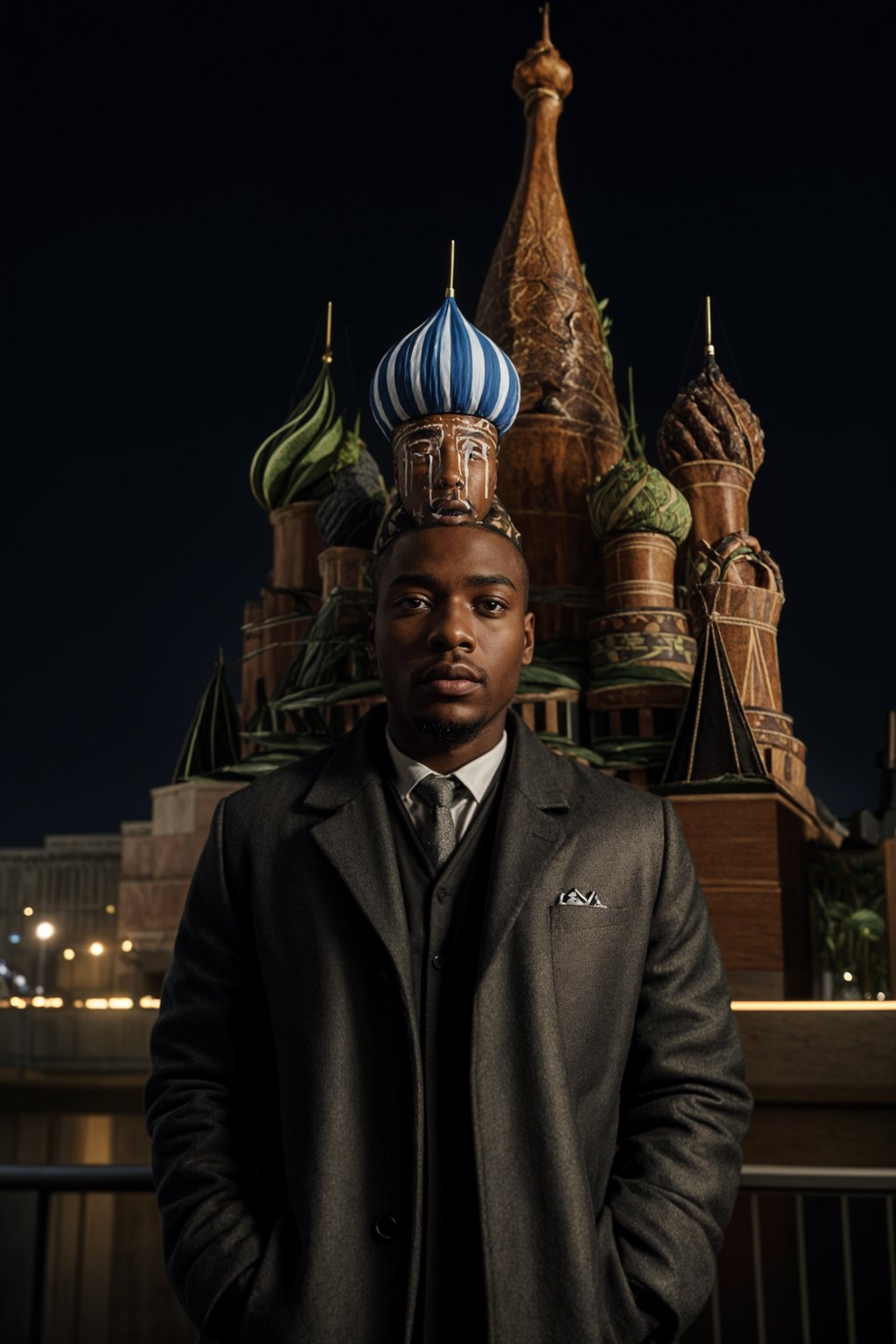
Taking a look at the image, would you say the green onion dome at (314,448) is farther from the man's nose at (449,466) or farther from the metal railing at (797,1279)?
the metal railing at (797,1279)

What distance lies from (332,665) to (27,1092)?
10.9ft

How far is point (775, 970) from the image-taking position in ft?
22.7

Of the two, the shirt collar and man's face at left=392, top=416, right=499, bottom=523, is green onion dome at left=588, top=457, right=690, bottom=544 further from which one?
the shirt collar

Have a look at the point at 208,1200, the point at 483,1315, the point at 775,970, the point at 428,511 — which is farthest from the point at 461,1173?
the point at 775,970

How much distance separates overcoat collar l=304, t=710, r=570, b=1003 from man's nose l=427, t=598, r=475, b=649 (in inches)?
8.0

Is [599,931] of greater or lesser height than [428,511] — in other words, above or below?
below

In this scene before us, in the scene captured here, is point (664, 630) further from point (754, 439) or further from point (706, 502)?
point (754, 439)

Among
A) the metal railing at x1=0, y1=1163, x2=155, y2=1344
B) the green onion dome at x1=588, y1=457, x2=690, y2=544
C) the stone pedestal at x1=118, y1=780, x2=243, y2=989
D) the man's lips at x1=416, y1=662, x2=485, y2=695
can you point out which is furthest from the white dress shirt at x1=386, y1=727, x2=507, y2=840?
the green onion dome at x1=588, y1=457, x2=690, y2=544

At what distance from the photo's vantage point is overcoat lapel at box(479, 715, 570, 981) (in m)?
1.71

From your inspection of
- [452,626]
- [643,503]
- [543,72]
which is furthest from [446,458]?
[543,72]

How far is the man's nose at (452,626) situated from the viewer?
6.00 feet

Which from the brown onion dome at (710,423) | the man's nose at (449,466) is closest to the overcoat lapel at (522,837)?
the man's nose at (449,466)

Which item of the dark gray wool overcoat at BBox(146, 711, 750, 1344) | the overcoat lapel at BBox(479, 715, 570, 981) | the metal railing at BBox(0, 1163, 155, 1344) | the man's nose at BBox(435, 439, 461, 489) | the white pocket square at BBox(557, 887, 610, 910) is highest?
the man's nose at BBox(435, 439, 461, 489)

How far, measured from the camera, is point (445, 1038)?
1.71m
